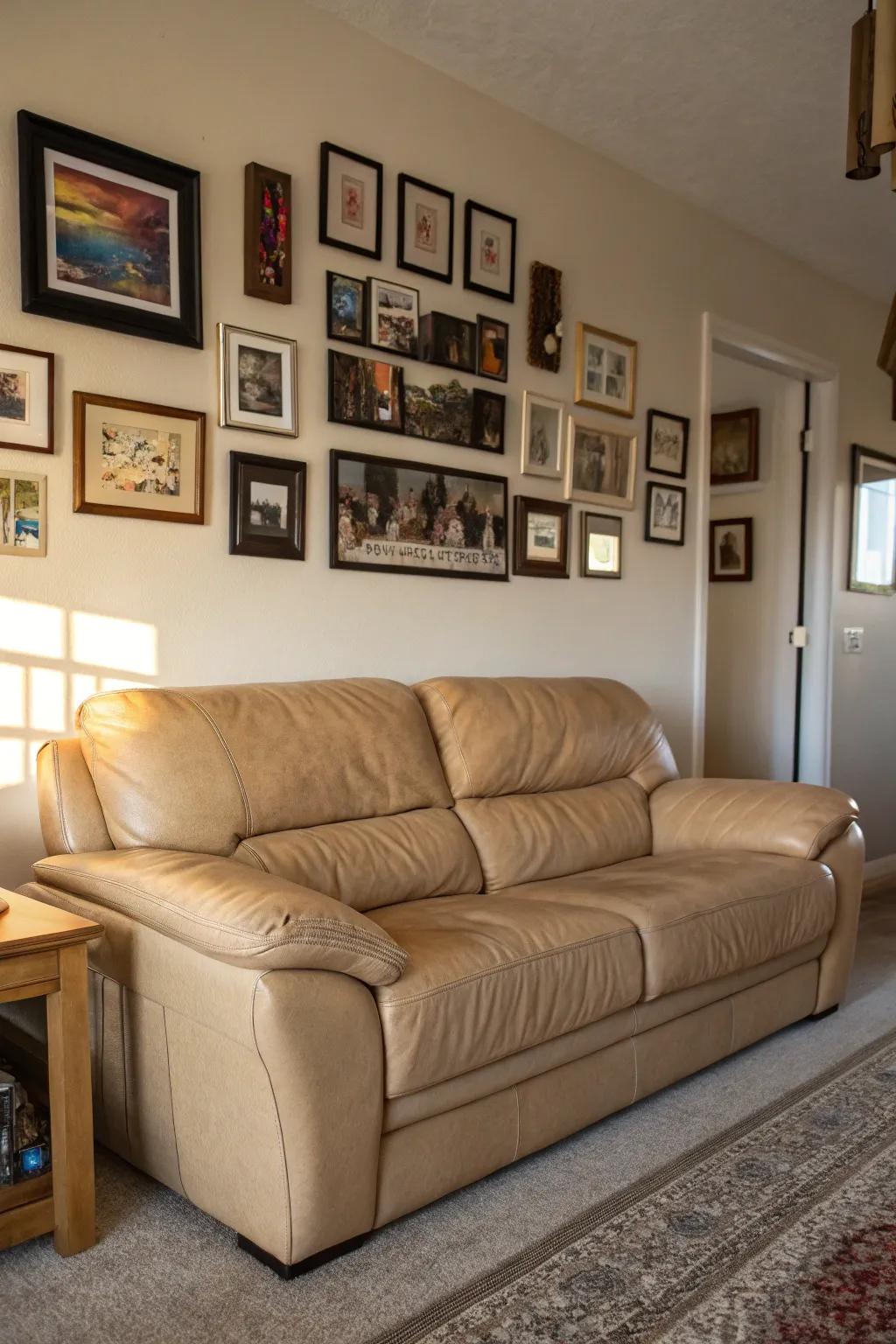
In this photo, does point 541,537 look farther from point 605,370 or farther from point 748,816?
point 748,816

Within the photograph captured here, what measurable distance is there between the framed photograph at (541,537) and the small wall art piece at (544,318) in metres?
0.46

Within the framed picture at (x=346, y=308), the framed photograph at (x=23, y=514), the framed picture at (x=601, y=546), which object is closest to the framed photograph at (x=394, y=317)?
the framed picture at (x=346, y=308)

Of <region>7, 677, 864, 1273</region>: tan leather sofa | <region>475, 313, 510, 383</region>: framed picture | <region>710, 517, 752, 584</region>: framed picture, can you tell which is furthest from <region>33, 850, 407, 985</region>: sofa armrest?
<region>710, 517, 752, 584</region>: framed picture

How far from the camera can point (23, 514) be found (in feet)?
7.36

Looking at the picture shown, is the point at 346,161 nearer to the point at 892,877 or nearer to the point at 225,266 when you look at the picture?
the point at 225,266

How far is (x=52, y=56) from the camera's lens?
7.47 ft

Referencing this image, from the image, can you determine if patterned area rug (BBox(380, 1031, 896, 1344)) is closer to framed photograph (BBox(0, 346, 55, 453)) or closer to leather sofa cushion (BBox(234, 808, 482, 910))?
leather sofa cushion (BBox(234, 808, 482, 910))

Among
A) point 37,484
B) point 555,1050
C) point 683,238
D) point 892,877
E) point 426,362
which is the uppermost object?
point 683,238

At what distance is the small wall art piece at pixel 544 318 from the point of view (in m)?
3.38

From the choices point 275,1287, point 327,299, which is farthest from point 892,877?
point 275,1287

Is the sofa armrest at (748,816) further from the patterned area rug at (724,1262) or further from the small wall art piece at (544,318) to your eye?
the small wall art piece at (544,318)

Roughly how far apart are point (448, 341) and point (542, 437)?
0.49m

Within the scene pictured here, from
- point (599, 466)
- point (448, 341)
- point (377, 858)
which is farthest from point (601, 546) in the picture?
point (377, 858)

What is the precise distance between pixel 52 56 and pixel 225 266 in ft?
1.82
